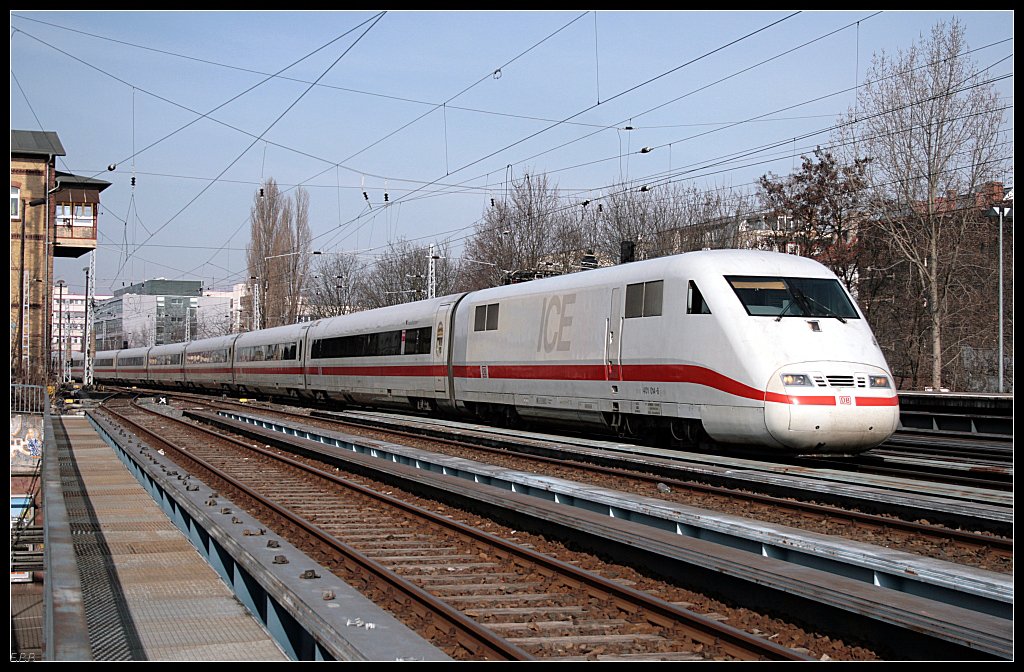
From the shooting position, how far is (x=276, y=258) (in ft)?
223

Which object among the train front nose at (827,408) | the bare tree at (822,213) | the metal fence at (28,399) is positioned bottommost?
the metal fence at (28,399)

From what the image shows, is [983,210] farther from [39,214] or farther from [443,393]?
[39,214]

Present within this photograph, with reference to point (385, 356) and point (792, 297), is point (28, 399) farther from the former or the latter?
point (792, 297)

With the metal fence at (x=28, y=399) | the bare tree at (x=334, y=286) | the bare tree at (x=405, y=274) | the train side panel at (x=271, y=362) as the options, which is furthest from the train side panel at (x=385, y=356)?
the bare tree at (x=334, y=286)

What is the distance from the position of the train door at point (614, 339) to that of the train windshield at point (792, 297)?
2575mm

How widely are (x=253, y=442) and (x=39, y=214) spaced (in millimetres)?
40427

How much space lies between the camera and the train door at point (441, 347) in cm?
2430

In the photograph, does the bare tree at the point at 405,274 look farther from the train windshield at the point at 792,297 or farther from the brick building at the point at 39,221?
the train windshield at the point at 792,297

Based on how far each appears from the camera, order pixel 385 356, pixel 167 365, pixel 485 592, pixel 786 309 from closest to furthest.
A: pixel 485 592 < pixel 786 309 < pixel 385 356 < pixel 167 365

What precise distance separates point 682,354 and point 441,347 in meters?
10.4

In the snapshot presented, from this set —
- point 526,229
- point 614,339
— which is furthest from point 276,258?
point 614,339

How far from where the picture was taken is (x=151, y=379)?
206 feet

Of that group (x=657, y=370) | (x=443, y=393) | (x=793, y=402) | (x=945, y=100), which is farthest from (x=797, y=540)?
(x=945, y=100)

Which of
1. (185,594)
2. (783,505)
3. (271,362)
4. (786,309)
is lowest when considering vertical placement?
(185,594)
